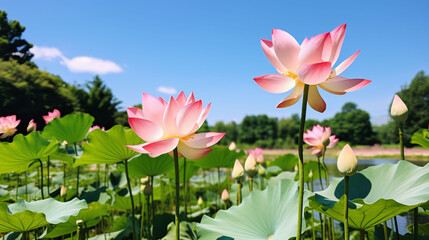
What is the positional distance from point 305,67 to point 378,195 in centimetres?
59

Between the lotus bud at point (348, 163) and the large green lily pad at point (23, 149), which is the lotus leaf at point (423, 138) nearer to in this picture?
the lotus bud at point (348, 163)

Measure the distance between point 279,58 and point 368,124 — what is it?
926 inches

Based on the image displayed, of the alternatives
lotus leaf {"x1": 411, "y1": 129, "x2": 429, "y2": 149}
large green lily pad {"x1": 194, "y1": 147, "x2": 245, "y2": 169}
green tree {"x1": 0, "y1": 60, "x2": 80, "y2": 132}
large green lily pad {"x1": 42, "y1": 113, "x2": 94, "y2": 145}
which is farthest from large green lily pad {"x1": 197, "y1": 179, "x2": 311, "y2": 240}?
green tree {"x1": 0, "y1": 60, "x2": 80, "y2": 132}

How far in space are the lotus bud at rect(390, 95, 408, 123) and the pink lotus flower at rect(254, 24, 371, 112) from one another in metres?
0.35

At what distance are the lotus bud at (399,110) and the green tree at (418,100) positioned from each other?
15.9 meters

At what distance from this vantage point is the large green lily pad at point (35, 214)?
83cm

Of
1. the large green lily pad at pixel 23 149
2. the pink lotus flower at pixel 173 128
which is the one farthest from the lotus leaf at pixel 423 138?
the large green lily pad at pixel 23 149

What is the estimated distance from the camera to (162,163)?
1.29 meters

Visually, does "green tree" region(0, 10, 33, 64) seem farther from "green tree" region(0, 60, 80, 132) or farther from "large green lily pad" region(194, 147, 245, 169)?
"large green lily pad" region(194, 147, 245, 169)

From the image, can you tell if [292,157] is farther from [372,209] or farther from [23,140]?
[23,140]

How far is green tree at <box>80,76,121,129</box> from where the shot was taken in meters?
19.7

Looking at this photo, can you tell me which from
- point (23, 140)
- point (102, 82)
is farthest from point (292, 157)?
point (102, 82)

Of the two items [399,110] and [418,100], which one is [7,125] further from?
[418,100]

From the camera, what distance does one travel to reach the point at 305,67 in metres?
0.49
